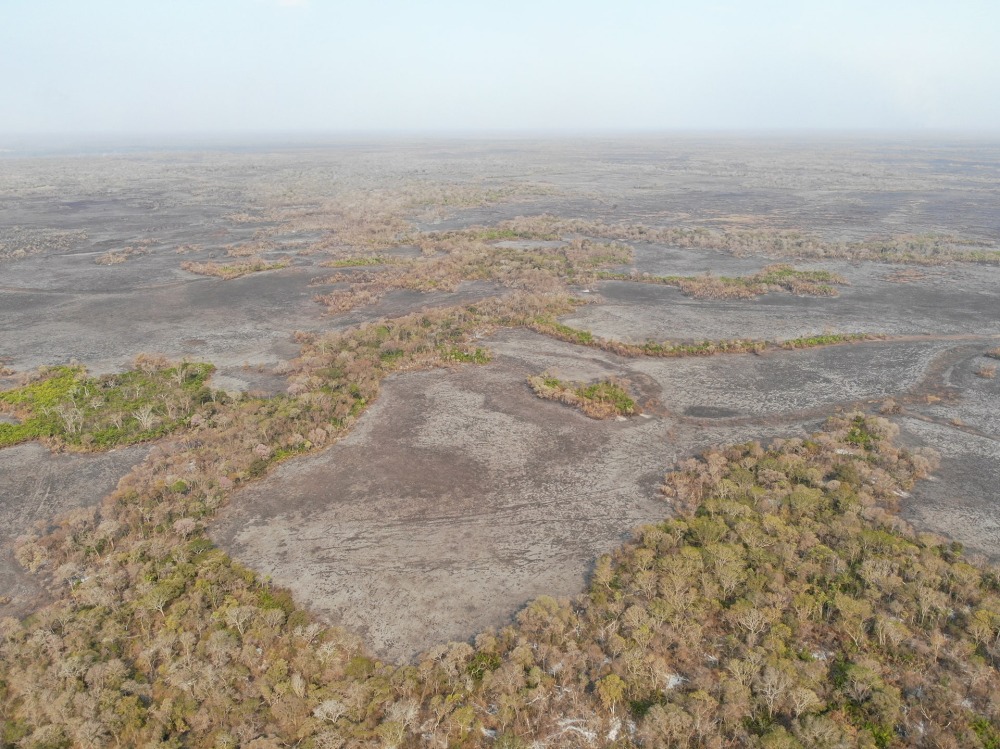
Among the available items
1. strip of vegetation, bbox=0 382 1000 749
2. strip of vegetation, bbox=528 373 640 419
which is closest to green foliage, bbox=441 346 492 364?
strip of vegetation, bbox=528 373 640 419

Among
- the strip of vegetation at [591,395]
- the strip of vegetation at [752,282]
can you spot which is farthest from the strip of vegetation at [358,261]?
the strip of vegetation at [591,395]

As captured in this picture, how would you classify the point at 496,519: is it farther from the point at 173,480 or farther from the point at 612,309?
the point at 612,309

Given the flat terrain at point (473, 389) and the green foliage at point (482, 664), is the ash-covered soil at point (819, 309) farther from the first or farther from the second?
the green foliage at point (482, 664)

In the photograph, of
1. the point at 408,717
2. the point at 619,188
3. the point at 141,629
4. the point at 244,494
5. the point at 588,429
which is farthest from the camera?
the point at 619,188

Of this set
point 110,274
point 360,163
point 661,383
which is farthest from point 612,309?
point 360,163

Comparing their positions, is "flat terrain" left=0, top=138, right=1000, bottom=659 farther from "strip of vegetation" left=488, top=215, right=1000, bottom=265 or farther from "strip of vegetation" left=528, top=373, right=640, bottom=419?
"strip of vegetation" left=488, top=215, right=1000, bottom=265

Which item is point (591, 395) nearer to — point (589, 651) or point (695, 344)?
point (695, 344)
